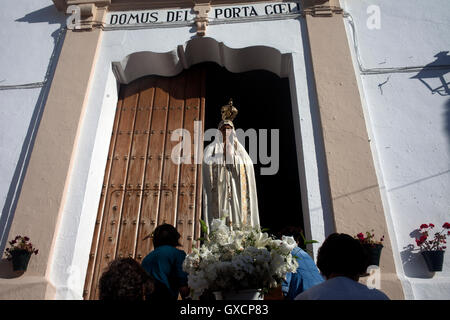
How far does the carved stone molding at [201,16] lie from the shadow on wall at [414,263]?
3.88 meters

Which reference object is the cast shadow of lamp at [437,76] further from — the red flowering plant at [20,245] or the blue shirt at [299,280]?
the red flowering plant at [20,245]

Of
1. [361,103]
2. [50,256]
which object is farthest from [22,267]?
[361,103]

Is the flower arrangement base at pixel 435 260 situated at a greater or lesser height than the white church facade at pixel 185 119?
lesser

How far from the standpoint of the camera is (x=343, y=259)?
2025 mm

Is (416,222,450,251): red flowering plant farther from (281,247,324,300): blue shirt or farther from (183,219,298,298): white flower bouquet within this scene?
(183,219,298,298): white flower bouquet

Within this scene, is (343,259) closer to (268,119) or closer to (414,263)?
(414,263)

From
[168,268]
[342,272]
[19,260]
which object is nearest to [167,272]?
[168,268]

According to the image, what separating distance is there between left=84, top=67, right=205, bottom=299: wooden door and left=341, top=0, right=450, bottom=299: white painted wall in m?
2.32

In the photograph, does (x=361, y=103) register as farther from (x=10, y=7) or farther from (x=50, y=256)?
(x=10, y=7)

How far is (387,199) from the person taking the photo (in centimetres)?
446

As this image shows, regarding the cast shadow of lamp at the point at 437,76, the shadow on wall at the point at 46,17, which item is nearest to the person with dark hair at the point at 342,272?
the cast shadow of lamp at the point at 437,76

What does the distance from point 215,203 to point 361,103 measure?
2367 millimetres

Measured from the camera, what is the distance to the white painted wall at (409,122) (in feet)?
13.8

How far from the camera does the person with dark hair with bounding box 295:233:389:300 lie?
1844 millimetres
